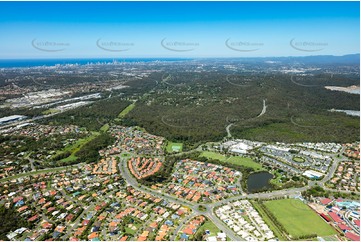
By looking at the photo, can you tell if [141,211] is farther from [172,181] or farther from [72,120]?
[72,120]

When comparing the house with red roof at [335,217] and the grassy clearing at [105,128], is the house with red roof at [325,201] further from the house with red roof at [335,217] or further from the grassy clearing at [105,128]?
the grassy clearing at [105,128]

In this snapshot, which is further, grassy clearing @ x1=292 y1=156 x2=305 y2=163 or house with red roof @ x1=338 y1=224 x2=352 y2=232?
grassy clearing @ x1=292 y1=156 x2=305 y2=163

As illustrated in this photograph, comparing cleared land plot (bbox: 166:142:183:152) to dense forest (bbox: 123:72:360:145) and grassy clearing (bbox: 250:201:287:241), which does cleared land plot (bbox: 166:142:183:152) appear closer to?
dense forest (bbox: 123:72:360:145)

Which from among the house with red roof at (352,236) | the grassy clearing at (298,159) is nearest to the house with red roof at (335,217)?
the house with red roof at (352,236)

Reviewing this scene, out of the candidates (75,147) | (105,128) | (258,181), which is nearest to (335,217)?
(258,181)

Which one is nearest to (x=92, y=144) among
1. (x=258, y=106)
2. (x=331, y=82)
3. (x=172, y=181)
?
(x=172, y=181)

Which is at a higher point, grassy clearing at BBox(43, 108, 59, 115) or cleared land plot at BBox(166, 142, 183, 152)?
grassy clearing at BBox(43, 108, 59, 115)

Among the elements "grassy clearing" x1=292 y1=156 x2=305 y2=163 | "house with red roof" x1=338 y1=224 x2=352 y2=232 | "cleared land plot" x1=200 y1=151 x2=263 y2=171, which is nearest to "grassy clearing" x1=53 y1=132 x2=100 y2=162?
"cleared land plot" x1=200 y1=151 x2=263 y2=171
